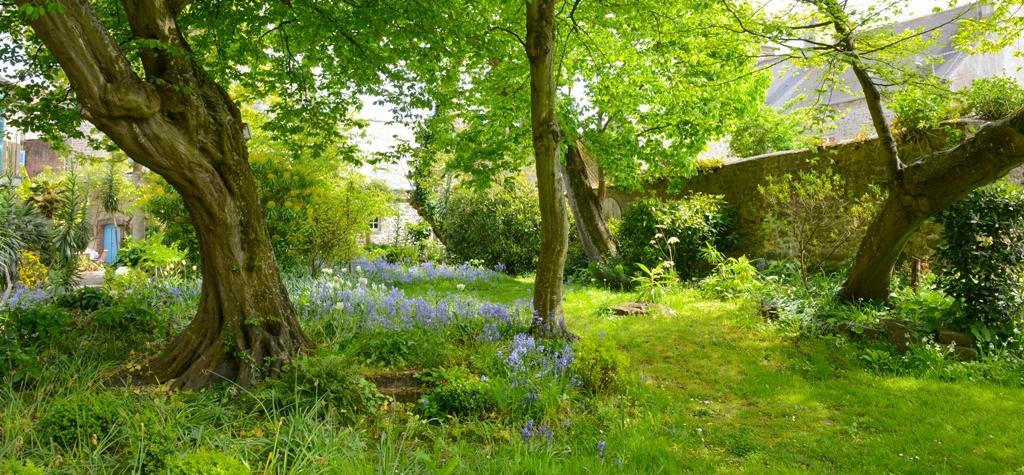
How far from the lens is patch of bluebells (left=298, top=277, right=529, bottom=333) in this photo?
593 centimetres

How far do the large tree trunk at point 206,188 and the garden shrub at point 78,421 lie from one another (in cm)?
90

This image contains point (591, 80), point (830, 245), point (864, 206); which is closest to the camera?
point (864, 206)

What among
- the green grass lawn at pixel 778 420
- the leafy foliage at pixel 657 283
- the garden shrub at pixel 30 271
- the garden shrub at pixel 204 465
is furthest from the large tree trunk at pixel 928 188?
the garden shrub at pixel 30 271

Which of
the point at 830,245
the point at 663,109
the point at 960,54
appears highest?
the point at 960,54

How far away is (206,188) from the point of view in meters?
4.30

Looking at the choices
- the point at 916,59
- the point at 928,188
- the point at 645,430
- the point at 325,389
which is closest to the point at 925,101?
the point at 928,188

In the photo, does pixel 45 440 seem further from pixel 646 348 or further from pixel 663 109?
pixel 663 109

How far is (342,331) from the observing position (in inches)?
223

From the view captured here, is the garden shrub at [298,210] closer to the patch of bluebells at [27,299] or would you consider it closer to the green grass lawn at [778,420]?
the patch of bluebells at [27,299]

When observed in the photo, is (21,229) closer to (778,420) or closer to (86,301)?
(86,301)

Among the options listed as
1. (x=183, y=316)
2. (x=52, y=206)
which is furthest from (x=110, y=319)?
(x=52, y=206)

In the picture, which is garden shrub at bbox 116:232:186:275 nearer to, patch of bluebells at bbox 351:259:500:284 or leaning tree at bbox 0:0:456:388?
patch of bluebells at bbox 351:259:500:284

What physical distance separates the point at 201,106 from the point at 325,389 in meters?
2.31

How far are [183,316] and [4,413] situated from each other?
2.72m
